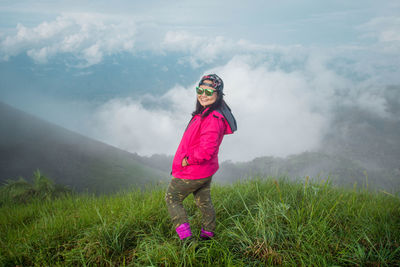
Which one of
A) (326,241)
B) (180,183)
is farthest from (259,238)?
(180,183)

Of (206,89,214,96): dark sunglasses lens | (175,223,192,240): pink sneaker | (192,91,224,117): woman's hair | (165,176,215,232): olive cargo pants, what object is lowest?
(175,223,192,240): pink sneaker

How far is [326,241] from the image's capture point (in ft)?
8.70

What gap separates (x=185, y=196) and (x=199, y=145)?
0.68 m

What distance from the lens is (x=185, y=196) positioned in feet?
9.78

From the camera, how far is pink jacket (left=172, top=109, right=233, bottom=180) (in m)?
2.66

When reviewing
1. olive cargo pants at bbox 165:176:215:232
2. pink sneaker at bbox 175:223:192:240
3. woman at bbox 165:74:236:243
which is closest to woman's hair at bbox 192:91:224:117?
woman at bbox 165:74:236:243

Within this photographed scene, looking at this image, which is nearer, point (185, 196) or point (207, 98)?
point (207, 98)

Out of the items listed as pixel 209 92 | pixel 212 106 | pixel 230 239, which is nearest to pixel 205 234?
pixel 230 239

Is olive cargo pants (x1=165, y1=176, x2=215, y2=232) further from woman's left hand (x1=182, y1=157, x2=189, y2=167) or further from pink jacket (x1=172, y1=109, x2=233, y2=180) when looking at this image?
woman's left hand (x1=182, y1=157, x2=189, y2=167)

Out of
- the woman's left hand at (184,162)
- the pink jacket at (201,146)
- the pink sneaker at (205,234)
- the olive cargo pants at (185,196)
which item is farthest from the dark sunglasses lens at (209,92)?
the pink sneaker at (205,234)

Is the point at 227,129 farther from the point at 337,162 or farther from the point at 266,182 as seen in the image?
the point at 337,162

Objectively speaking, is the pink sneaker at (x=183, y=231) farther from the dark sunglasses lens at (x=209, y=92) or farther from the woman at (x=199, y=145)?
the dark sunglasses lens at (x=209, y=92)

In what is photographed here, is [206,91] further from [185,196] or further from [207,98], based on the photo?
[185,196]

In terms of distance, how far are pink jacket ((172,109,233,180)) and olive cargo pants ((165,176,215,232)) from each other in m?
0.08
